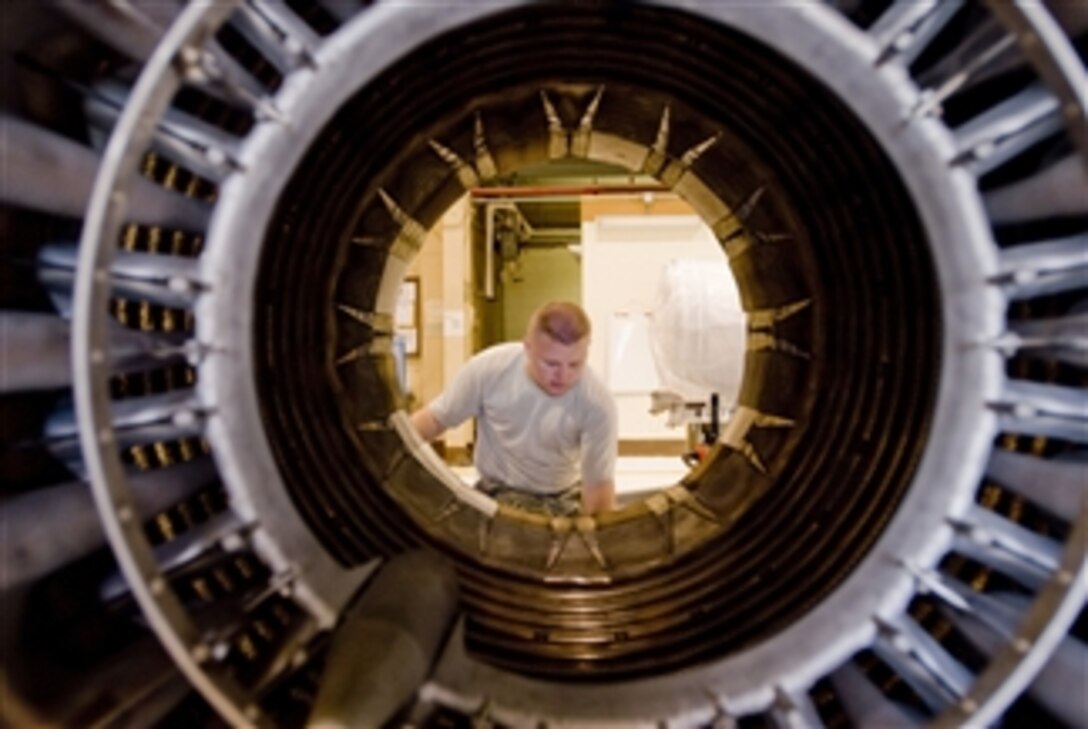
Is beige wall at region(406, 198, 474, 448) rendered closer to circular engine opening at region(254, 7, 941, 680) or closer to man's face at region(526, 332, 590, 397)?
man's face at region(526, 332, 590, 397)

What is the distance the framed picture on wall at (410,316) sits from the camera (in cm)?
490

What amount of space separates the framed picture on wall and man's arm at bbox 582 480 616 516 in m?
2.74

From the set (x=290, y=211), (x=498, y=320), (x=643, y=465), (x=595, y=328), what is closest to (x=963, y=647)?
(x=290, y=211)

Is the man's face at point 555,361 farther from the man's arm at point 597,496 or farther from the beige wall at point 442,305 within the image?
the beige wall at point 442,305

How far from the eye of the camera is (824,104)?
117 cm

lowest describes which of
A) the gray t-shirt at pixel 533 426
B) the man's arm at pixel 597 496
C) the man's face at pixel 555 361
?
the man's arm at pixel 597 496

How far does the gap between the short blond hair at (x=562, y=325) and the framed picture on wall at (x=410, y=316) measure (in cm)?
277

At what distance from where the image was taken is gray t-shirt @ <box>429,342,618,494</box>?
2.29 metres

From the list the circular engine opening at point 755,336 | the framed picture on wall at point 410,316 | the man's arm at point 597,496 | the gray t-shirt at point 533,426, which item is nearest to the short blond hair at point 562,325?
the gray t-shirt at point 533,426

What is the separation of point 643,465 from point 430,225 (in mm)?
3061

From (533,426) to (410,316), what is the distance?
281 centimetres

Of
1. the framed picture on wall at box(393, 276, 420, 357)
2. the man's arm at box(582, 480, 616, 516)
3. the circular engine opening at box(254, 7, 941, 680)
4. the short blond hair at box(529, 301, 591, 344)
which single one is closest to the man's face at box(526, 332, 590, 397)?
the short blond hair at box(529, 301, 591, 344)

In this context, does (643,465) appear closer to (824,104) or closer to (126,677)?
(824,104)

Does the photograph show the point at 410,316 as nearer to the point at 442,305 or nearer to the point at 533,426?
the point at 442,305
